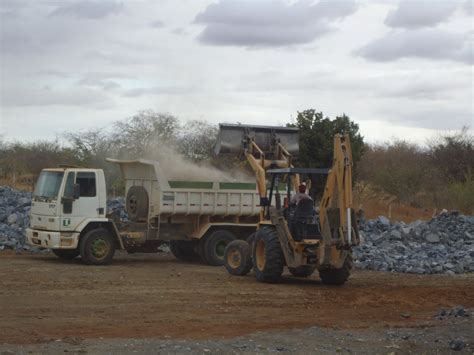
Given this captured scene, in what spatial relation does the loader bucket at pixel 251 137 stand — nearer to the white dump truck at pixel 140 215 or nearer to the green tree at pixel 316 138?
the white dump truck at pixel 140 215

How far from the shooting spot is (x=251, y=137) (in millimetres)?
22312

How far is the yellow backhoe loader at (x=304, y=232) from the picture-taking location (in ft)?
59.0

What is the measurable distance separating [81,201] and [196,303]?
7439mm

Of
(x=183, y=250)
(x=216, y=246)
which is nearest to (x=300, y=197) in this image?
(x=216, y=246)

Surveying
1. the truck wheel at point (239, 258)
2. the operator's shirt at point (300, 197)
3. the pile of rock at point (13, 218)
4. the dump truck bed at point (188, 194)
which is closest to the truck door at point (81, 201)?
the dump truck bed at point (188, 194)

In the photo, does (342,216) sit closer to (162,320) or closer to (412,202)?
(162,320)

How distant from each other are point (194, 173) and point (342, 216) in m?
7.39

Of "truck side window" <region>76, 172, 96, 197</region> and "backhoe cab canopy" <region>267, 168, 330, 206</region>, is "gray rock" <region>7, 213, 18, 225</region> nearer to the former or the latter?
"truck side window" <region>76, 172, 96, 197</region>

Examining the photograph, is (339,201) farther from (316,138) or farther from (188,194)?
(316,138)

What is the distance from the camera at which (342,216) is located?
58.8ft

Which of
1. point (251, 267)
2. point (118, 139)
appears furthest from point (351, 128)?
point (251, 267)

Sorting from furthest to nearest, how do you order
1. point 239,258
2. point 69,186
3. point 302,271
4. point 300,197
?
point 69,186 < point 239,258 < point 302,271 < point 300,197

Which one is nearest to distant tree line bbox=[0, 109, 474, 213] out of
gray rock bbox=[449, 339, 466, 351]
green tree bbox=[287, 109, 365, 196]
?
green tree bbox=[287, 109, 365, 196]

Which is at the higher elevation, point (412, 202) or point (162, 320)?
point (412, 202)
